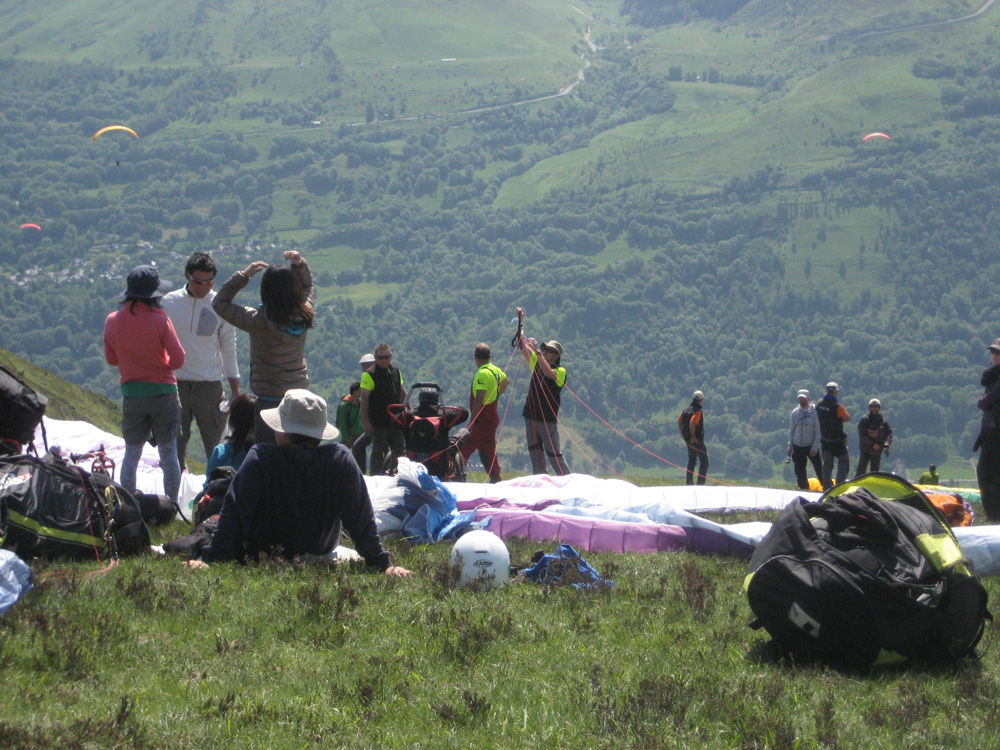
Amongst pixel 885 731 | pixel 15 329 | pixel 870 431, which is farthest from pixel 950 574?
pixel 15 329

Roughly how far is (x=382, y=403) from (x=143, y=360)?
452cm

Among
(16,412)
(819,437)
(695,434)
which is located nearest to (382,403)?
(16,412)

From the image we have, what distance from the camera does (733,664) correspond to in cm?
454

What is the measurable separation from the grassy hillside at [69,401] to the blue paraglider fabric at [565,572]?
21.5 meters

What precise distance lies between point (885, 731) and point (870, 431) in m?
15.2

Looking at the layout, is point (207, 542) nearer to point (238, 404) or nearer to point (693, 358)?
point (238, 404)

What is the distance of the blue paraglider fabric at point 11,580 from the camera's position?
14.3ft

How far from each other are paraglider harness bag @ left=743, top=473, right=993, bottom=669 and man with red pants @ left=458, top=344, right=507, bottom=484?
736 cm

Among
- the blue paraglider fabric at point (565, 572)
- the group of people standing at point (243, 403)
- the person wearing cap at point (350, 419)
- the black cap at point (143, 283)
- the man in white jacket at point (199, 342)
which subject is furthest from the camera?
the person wearing cap at point (350, 419)

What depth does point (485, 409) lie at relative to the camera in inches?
481

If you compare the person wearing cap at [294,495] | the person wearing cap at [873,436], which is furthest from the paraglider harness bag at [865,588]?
the person wearing cap at [873,436]

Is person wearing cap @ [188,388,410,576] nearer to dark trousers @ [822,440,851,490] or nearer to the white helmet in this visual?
the white helmet

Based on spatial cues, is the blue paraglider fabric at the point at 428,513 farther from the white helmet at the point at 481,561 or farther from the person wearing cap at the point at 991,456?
the person wearing cap at the point at 991,456

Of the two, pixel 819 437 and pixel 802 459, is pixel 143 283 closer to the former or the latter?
pixel 802 459
